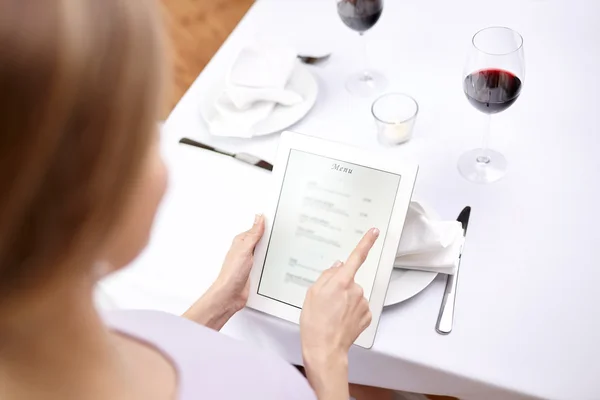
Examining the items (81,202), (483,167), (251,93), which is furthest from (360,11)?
(81,202)

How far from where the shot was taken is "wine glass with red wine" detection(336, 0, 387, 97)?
1.10 meters

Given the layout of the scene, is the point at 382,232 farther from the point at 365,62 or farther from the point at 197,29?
the point at 197,29

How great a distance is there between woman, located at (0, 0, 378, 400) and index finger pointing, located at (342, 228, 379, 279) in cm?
16

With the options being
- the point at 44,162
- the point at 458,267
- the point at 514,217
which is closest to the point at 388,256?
the point at 458,267

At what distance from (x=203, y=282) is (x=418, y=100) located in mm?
503

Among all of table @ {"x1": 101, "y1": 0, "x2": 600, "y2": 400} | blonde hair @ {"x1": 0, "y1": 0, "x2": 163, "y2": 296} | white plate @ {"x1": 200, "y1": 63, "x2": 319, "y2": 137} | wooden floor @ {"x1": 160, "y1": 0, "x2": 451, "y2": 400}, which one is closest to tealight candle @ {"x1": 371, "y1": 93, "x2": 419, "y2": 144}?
table @ {"x1": 101, "y1": 0, "x2": 600, "y2": 400}

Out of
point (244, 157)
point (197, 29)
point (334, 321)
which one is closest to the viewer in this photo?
point (334, 321)

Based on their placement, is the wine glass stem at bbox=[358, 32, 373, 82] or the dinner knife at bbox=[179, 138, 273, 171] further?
the wine glass stem at bbox=[358, 32, 373, 82]

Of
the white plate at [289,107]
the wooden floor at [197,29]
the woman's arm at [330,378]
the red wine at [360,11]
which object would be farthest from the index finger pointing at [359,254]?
the wooden floor at [197,29]

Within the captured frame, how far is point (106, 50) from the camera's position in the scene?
0.37 m

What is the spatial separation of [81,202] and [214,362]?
36cm

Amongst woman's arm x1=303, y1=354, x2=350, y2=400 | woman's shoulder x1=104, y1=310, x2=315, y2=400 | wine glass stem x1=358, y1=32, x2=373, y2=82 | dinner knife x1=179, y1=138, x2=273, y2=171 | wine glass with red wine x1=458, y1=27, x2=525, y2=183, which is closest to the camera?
woman's shoulder x1=104, y1=310, x2=315, y2=400

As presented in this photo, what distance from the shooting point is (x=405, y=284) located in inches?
33.5

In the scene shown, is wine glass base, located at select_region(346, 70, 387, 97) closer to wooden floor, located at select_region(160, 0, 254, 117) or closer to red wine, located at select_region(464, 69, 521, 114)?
red wine, located at select_region(464, 69, 521, 114)
